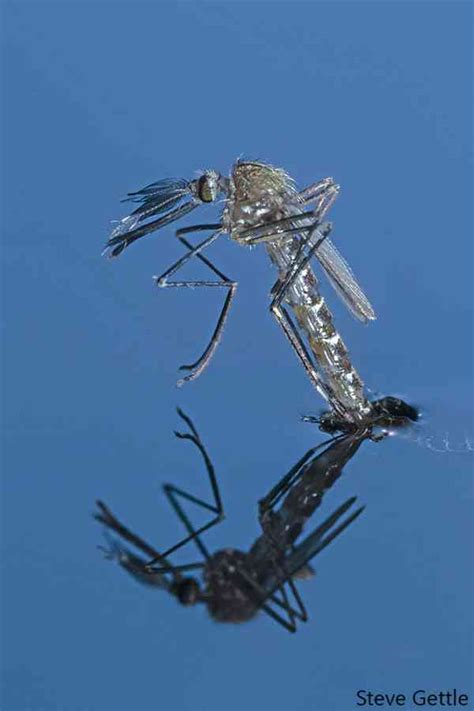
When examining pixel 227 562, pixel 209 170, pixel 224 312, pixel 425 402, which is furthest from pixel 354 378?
pixel 227 562

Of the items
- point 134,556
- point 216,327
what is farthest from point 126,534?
point 216,327

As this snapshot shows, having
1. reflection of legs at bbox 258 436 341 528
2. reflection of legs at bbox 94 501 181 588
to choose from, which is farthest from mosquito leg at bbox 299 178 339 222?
reflection of legs at bbox 94 501 181 588

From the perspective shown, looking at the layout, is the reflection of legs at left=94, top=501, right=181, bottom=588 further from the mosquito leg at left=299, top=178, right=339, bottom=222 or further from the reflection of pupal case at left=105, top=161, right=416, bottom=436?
the mosquito leg at left=299, top=178, right=339, bottom=222

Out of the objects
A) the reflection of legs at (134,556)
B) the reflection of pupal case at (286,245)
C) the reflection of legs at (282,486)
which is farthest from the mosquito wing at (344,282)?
the reflection of legs at (134,556)

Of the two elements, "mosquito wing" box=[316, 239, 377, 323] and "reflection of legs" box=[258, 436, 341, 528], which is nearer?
"reflection of legs" box=[258, 436, 341, 528]

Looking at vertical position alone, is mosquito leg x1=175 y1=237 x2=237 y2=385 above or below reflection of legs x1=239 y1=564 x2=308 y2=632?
above

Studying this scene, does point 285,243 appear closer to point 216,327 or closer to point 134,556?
point 216,327

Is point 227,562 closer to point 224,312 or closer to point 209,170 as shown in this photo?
point 224,312
